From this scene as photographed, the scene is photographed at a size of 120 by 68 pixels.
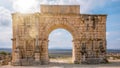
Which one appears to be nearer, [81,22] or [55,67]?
[55,67]

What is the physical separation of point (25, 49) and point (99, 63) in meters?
7.22

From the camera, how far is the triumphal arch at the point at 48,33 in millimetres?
26828

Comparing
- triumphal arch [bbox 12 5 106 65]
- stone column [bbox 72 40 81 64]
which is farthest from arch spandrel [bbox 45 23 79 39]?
stone column [bbox 72 40 81 64]

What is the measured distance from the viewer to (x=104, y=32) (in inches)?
1078

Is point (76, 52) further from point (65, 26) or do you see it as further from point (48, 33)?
point (48, 33)

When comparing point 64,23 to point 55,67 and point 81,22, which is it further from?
point 55,67

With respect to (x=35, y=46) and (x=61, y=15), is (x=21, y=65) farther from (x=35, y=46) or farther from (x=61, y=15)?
(x=61, y=15)

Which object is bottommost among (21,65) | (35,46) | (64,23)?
(21,65)

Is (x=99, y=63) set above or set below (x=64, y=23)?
below

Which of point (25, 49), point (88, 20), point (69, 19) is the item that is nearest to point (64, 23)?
point (69, 19)

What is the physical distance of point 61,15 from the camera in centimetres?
2706

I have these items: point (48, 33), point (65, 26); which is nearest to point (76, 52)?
point (65, 26)

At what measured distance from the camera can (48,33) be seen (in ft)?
89.8

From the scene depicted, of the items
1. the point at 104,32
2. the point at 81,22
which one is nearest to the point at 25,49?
the point at 81,22
